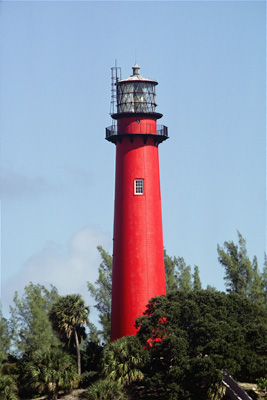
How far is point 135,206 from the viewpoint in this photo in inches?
2409

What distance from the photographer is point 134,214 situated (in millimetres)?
61125

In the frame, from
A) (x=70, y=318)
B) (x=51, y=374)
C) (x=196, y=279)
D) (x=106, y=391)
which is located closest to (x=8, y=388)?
(x=51, y=374)

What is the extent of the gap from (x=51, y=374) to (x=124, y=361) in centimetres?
480

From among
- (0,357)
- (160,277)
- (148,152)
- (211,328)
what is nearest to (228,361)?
(211,328)

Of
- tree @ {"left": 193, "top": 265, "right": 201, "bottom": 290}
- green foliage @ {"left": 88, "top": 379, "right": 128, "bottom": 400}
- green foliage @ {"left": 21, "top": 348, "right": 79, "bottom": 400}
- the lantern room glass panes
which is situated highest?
the lantern room glass panes

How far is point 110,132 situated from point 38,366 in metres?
17.3

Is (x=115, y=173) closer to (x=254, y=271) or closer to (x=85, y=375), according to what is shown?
(x=85, y=375)

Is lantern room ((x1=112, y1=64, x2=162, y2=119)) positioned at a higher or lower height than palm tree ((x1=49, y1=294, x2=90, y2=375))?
higher

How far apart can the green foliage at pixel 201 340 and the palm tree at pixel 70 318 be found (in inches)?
203

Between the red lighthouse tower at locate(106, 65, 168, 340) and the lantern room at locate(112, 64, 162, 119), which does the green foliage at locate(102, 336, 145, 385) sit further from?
the lantern room at locate(112, 64, 162, 119)

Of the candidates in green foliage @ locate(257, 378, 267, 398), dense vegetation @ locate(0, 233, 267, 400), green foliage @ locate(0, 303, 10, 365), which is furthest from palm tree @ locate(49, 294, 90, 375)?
green foliage @ locate(0, 303, 10, 365)

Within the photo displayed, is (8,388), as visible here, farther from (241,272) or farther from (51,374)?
(241,272)

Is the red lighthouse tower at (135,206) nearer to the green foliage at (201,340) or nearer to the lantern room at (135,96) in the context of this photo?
the lantern room at (135,96)

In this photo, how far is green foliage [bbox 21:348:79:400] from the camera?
56.0m
